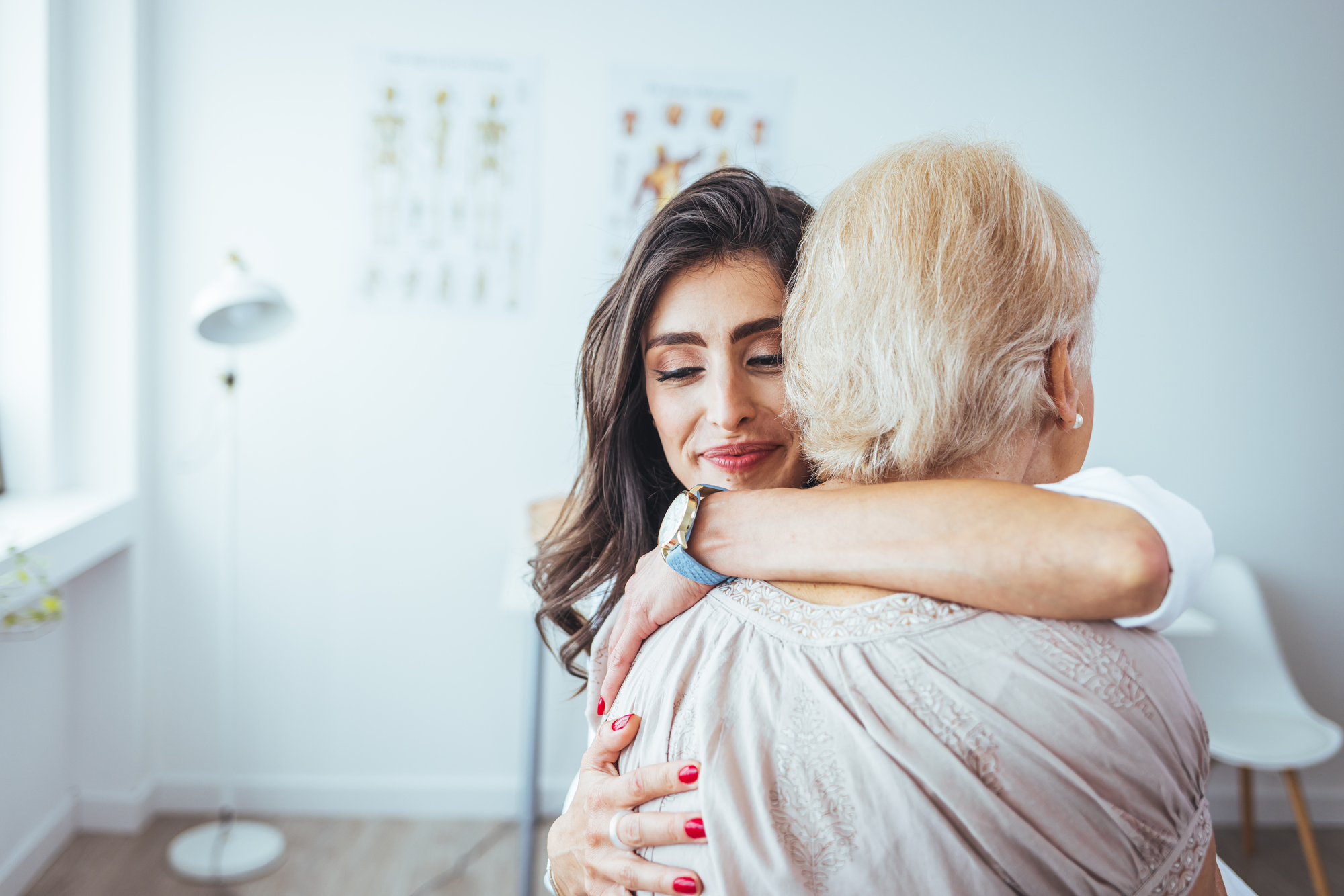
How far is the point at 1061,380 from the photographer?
712mm

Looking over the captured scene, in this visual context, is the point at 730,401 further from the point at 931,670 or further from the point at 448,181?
the point at 448,181

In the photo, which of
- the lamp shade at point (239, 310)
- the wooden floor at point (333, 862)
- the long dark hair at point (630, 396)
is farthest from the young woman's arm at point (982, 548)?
the wooden floor at point (333, 862)

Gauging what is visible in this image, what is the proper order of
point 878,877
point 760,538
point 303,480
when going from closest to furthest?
point 878,877
point 760,538
point 303,480

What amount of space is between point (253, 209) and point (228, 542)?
1.04m

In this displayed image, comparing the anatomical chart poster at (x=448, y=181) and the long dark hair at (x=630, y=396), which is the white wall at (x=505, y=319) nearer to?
the anatomical chart poster at (x=448, y=181)

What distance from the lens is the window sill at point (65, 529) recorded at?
6.67ft

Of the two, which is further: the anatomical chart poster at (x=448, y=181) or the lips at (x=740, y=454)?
the anatomical chart poster at (x=448, y=181)

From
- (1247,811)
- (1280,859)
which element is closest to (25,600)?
(1247,811)

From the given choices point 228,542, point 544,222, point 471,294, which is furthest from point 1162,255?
point 228,542

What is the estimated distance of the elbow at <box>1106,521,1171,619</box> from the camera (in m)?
0.59

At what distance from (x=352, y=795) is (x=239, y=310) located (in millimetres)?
1635

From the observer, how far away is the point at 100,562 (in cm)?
254

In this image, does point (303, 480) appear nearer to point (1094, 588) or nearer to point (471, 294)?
point (471, 294)

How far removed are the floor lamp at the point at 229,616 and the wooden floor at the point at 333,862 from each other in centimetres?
5
